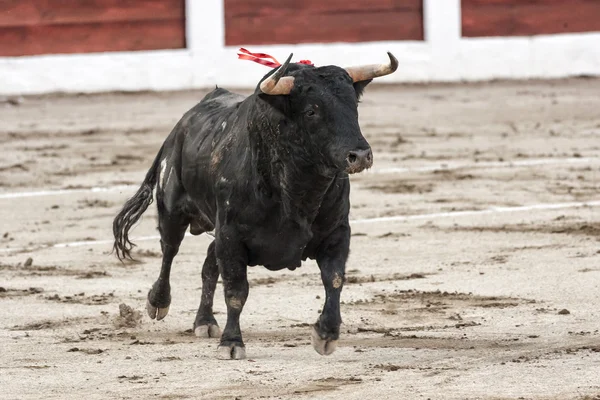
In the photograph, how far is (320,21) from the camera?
14.9 m

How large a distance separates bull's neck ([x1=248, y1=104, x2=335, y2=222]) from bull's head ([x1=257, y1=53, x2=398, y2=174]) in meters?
0.06

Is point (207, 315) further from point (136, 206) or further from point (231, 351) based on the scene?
point (136, 206)

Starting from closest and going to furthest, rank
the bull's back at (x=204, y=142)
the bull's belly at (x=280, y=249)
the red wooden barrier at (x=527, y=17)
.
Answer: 1. the bull's belly at (x=280, y=249)
2. the bull's back at (x=204, y=142)
3. the red wooden barrier at (x=527, y=17)

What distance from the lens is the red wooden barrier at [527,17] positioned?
601 inches

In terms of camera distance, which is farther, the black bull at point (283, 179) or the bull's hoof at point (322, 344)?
the bull's hoof at point (322, 344)

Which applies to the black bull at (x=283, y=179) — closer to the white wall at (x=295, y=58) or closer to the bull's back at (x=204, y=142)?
the bull's back at (x=204, y=142)

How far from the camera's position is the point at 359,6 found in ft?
49.3

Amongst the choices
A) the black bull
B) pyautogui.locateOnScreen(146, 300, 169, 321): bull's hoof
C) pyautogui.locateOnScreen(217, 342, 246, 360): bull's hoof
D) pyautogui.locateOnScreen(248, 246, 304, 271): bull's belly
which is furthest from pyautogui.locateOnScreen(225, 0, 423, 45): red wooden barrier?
pyautogui.locateOnScreen(217, 342, 246, 360): bull's hoof

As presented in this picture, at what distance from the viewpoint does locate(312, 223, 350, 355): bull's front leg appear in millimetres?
5039

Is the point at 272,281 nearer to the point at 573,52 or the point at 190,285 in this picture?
the point at 190,285

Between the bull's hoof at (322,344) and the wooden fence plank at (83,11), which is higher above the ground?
the wooden fence plank at (83,11)

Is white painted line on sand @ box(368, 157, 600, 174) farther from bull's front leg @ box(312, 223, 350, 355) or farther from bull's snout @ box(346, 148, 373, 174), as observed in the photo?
bull's snout @ box(346, 148, 373, 174)

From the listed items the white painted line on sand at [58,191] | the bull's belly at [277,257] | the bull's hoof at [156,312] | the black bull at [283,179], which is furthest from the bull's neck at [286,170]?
Answer: the white painted line on sand at [58,191]

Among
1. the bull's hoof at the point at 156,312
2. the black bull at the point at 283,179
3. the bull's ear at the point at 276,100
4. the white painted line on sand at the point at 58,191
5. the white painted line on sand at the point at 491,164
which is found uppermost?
the bull's ear at the point at 276,100
